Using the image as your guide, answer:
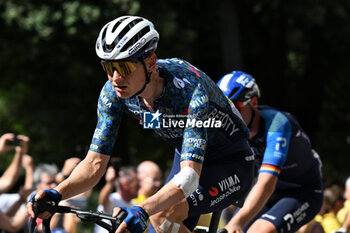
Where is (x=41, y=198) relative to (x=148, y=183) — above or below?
above

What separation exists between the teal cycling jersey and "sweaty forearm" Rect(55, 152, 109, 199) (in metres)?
0.06

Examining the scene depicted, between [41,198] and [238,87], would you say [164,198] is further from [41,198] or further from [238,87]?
[238,87]

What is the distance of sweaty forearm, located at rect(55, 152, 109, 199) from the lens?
4.81m

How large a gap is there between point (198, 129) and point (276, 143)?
191cm

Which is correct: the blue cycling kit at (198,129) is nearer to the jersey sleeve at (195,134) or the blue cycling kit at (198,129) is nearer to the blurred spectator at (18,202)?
the jersey sleeve at (195,134)

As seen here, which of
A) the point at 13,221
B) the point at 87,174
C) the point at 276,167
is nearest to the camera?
the point at 87,174

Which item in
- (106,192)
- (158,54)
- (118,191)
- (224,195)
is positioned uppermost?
(224,195)

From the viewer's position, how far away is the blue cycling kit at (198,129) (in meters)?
4.72

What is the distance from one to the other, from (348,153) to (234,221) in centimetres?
1797

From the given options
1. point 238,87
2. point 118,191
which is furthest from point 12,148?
point 118,191

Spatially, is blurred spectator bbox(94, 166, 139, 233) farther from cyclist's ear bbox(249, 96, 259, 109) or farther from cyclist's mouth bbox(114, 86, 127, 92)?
cyclist's mouth bbox(114, 86, 127, 92)

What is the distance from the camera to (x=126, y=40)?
4.51 meters

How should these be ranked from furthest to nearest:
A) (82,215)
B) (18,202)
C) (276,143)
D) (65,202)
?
(18,202) < (65,202) < (276,143) < (82,215)

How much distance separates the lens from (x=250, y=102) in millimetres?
6680
